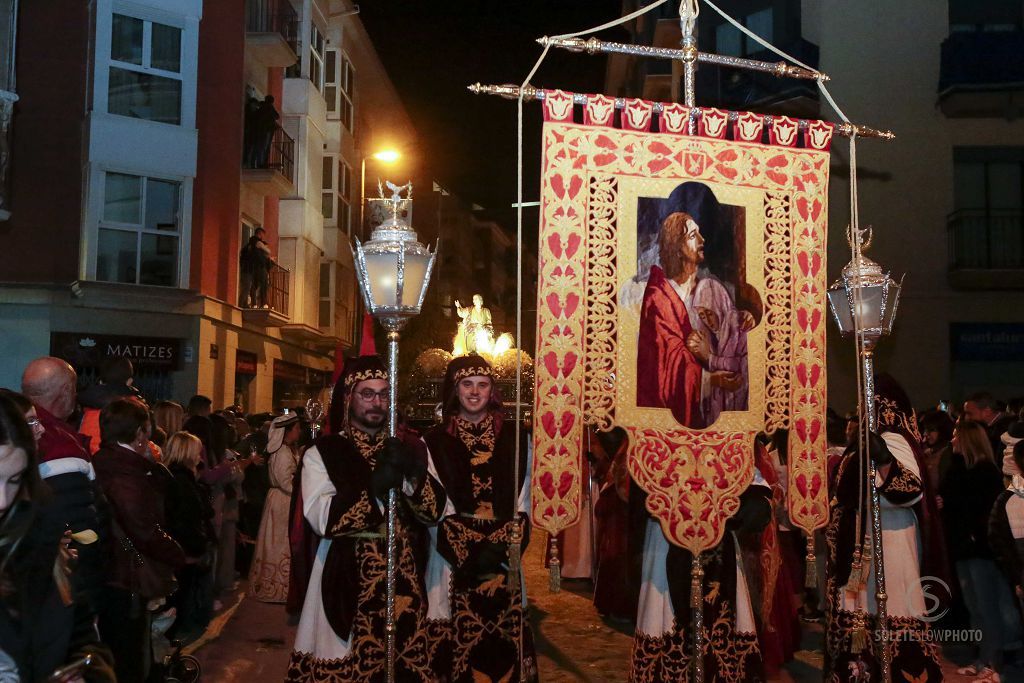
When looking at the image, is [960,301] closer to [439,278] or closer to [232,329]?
[232,329]

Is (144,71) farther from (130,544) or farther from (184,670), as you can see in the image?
(130,544)

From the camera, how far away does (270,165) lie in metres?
23.1

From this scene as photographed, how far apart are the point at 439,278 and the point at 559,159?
4589 centimetres

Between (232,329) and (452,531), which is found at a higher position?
(232,329)

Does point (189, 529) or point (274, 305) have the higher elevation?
point (274, 305)

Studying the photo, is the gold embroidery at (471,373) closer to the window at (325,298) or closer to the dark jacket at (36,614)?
the dark jacket at (36,614)

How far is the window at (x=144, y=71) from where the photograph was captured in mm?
18531

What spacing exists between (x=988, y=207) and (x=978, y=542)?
13.4 metres

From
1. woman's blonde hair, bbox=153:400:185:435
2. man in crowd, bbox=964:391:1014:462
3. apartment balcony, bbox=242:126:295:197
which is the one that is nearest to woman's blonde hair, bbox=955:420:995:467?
man in crowd, bbox=964:391:1014:462

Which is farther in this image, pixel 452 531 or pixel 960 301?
pixel 960 301

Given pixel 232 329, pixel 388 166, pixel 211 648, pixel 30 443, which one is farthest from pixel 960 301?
pixel 388 166

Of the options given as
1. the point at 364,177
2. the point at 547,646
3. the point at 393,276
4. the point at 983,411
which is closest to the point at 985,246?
the point at 983,411

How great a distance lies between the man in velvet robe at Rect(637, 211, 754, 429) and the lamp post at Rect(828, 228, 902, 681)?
2.76 ft

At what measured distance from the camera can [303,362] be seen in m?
28.3
